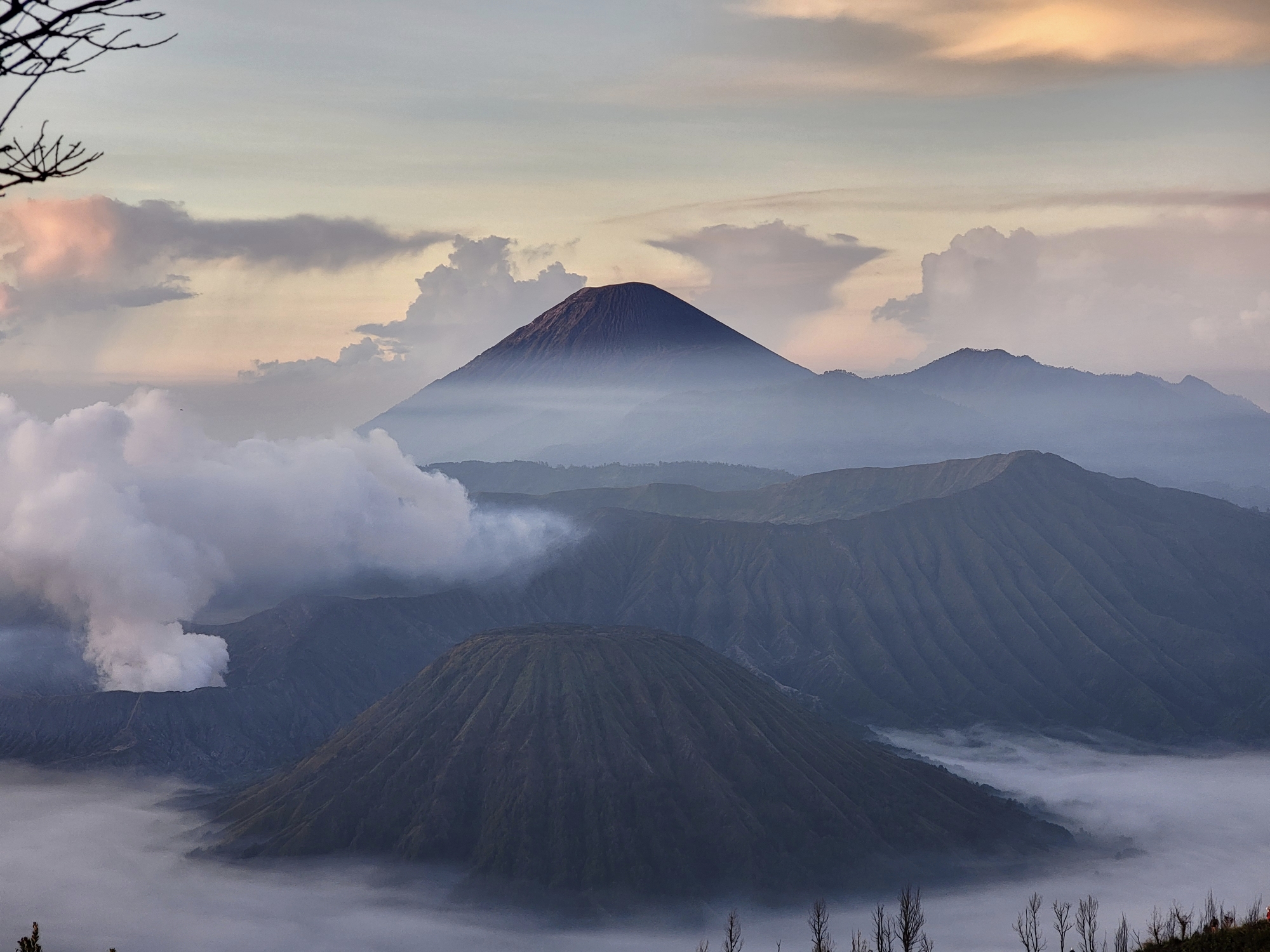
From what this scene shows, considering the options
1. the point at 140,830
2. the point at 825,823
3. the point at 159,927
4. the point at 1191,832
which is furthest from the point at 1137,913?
the point at 140,830

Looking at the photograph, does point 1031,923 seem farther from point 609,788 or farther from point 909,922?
point 609,788

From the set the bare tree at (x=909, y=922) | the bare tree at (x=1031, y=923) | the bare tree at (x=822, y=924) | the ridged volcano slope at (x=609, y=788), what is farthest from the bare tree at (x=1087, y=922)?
the ridged volcano slope at (x=609, y=788)

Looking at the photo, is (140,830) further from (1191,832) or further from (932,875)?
(1191,832)

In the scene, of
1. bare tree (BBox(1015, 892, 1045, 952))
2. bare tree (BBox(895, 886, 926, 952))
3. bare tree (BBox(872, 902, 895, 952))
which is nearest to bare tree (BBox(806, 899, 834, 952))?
bare tree (BBox(872, 902, 895, 952))

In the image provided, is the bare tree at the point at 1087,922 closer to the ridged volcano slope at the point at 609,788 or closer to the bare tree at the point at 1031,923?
the bare tree at the point at 1031,923

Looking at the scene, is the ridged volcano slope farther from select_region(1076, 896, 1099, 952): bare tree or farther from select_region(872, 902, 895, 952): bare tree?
select_region(1076, 896, 1099, 952): bare tree

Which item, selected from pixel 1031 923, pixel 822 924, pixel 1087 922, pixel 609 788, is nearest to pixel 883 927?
pixel 1031 923
